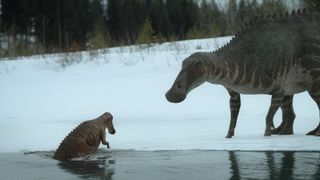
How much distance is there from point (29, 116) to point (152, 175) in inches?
250

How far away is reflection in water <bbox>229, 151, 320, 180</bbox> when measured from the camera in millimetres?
4324

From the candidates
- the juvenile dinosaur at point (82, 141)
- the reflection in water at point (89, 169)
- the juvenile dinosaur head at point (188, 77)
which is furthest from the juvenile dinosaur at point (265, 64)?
the reflection in water at point (89, 169)

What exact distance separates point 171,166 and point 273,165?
2.84 feet

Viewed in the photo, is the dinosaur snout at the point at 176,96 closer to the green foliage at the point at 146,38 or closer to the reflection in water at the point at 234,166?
the reflection in water at the point at 234,166

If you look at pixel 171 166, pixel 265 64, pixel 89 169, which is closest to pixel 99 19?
pixel 265 64

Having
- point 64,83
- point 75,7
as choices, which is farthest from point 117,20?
point 64,83

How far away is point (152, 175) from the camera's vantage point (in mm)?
4543

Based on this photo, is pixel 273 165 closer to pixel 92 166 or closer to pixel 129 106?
pixel 92 166

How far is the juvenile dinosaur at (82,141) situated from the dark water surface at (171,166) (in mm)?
143

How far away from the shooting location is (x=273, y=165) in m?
4.80

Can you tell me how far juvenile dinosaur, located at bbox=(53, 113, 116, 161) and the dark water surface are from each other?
143 mm

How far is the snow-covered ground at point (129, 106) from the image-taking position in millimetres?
6804

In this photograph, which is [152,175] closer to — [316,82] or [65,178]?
[65,178]

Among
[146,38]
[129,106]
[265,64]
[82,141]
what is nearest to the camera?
[82,141]
